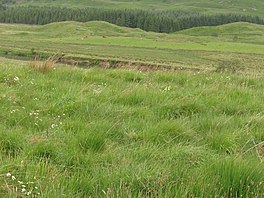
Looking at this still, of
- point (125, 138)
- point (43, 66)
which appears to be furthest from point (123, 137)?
point (43, 66)

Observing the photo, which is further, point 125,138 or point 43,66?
point 43,66

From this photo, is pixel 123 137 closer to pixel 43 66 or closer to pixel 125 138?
pixel 125 138

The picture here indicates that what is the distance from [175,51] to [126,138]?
4011 inches

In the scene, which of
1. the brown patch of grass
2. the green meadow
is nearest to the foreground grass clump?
the green meadow

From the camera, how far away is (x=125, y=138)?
630cm

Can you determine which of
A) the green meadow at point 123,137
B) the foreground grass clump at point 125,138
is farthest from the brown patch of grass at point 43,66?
the foreground grass clump at point 125,138

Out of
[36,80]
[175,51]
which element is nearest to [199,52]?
[175,51]

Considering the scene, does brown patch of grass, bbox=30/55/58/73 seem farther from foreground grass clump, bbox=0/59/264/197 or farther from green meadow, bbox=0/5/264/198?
foreground grass clump, bbox=0/59/264/197

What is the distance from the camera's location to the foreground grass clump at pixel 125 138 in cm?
446

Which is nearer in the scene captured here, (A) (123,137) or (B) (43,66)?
(A) (123,137)

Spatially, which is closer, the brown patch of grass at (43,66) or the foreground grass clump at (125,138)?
the foreground grass clump at (125,138)

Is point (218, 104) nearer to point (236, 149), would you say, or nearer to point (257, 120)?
point (257, 120)

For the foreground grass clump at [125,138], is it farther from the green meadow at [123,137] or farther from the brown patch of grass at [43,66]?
the brown patch of grass at [43,66]

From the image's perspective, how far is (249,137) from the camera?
258 inches
